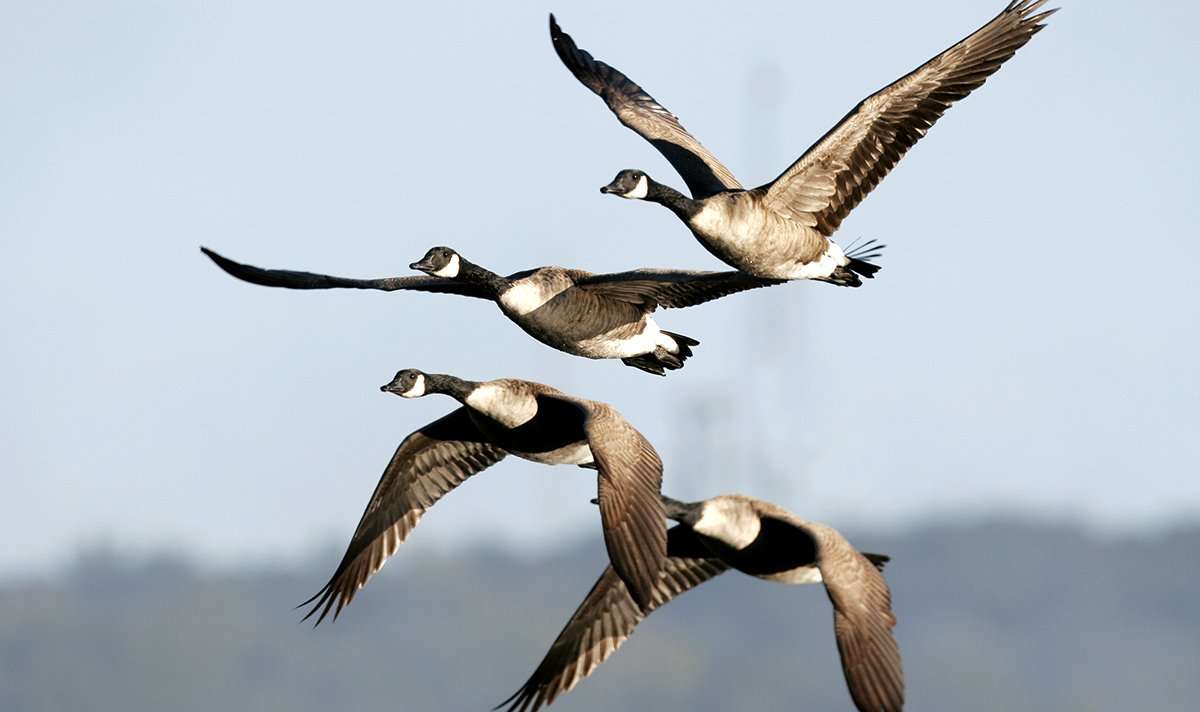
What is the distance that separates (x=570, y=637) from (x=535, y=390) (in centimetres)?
218

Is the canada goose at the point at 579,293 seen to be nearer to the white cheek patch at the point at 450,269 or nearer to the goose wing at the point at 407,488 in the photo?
the white cheek patch at the point at 450,269

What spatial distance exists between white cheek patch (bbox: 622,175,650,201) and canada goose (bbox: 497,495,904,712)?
2360mm

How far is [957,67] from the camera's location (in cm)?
1647

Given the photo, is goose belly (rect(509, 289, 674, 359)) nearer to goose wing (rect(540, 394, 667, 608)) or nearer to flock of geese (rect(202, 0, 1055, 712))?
flock of geese (rect(202, 0, 1055, 712))

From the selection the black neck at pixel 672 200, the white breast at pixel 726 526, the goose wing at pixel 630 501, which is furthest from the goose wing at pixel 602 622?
the black neck at pixel 672 200

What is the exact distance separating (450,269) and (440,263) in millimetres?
93

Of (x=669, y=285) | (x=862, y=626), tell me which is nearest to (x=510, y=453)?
(x=669, y=285)

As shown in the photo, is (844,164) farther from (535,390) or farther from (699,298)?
(535,390)

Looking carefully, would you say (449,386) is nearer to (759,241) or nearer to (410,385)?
(410,385)

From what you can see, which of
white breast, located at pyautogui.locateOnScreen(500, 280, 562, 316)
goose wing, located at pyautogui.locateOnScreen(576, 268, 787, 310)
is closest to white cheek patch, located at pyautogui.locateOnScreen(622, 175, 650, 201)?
goose wing, located at pyautogui.locateOnScreen(576, 268, 787, 310)

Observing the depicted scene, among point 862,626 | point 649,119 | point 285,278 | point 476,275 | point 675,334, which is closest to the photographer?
A: point 862,626

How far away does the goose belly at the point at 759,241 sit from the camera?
15.8 m

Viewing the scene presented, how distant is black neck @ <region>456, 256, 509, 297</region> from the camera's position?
651 inches

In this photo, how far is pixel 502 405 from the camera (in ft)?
53.4
